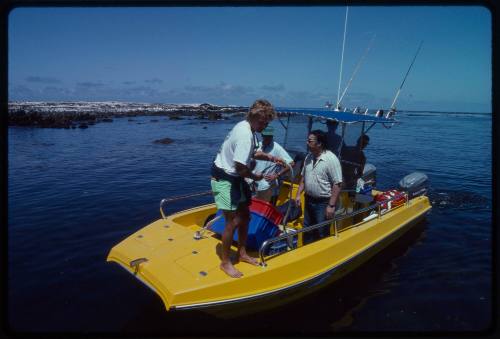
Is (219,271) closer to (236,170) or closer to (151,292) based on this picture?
(236,170)

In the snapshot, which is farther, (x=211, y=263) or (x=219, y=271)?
(x=211, y=263)

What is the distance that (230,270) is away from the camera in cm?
403

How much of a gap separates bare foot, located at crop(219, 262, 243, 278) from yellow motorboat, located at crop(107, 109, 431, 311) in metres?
0.06

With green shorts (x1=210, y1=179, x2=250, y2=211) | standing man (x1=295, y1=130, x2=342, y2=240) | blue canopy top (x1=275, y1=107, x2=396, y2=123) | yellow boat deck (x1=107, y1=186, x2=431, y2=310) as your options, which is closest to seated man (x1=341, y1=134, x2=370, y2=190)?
blue canopy top (x1=275, y1=107, x2=396, y2=123)

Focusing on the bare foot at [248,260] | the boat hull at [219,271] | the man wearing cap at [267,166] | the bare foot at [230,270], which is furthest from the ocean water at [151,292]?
the man wearing cap at [267,166]

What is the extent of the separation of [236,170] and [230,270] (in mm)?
1255

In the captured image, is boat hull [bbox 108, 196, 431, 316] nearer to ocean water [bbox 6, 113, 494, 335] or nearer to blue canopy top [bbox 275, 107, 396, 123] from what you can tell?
ocean water [bbox 6, 113, 494, 335]

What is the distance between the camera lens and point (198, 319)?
463 cm

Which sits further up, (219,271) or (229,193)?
(229,193)

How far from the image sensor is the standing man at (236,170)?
11.7 feet

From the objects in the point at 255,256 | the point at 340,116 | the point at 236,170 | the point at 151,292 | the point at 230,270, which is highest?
the point at 340,116

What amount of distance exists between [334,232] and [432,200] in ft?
23.2

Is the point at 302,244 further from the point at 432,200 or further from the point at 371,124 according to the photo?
the point at 432,200

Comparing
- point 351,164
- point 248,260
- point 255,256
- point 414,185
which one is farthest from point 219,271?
point 414,185
